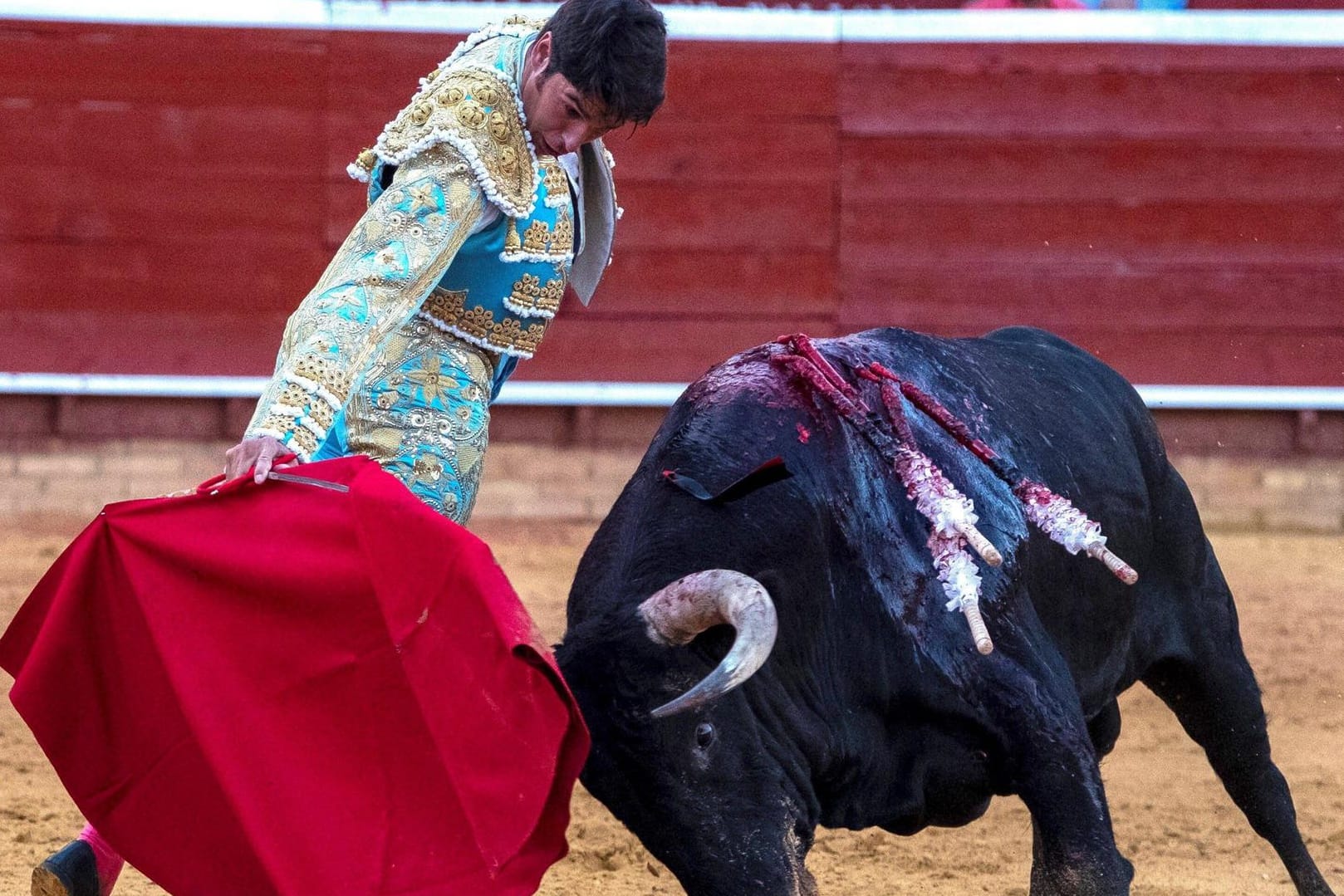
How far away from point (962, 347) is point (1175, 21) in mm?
4684

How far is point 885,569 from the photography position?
2443 millimetres

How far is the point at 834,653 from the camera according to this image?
239 centimetres

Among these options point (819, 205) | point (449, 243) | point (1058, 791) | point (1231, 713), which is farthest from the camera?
point (819, 205)

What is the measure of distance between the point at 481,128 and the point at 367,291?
0.96 ft

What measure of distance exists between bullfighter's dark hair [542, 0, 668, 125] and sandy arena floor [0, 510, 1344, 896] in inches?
62.1

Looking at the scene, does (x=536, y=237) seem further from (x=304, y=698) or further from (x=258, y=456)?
(x=304, y=698)

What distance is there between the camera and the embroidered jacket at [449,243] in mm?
2123

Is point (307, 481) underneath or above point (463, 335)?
underneath

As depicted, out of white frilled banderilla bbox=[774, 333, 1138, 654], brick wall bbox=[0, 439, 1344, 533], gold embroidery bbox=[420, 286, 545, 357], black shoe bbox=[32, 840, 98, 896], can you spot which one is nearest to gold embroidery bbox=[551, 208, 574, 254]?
gold embroidery bbox=[420, 286, 545, 357]

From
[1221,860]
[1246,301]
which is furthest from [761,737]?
[1246,301]

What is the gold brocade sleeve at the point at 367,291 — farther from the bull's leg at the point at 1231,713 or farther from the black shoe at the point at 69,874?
the bull's leg at the point at 1231,713

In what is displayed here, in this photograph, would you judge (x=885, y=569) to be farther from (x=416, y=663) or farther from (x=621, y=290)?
(x=621, y=290)

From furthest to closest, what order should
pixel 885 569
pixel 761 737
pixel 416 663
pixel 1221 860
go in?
pixel 1221 860 < pixel 885 569 < pixel 761 737 < pixel 416 663

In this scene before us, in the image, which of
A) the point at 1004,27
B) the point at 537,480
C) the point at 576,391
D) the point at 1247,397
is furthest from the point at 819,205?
the point at 1247,397
